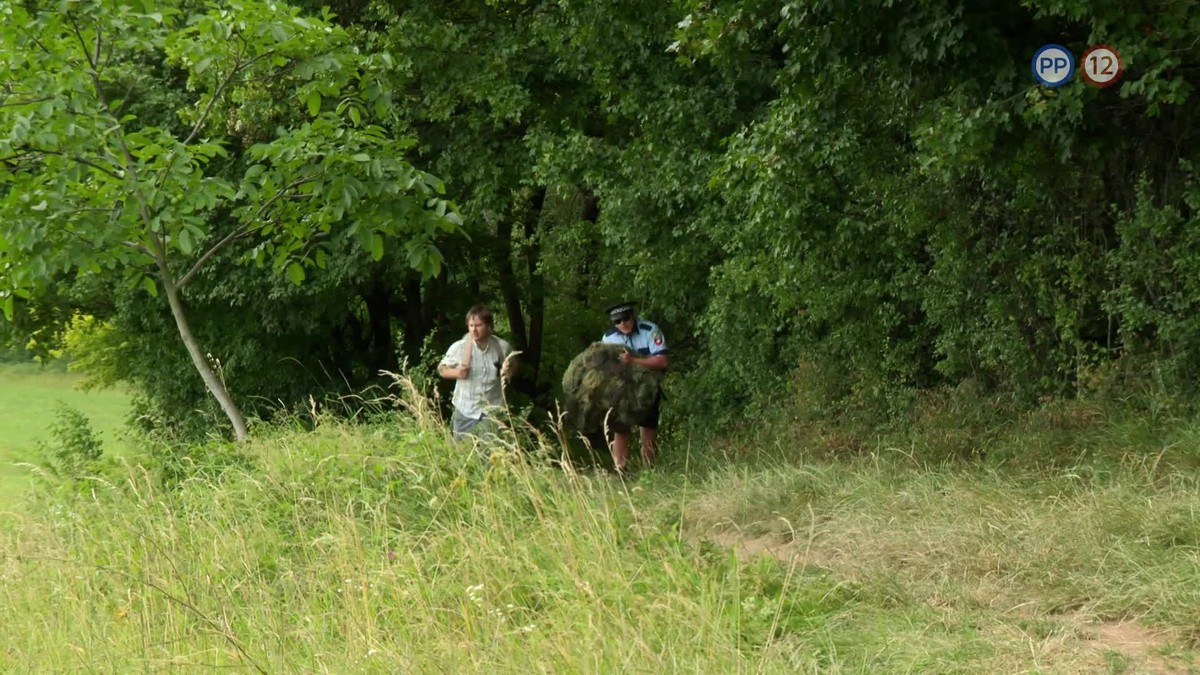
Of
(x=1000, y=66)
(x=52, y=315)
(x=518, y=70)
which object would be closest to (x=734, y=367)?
(x=518, y=70)

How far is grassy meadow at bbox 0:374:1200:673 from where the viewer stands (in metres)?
4.86

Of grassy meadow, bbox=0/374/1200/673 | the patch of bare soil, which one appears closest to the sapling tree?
grassy meadow, bbox=0/374/1200/673

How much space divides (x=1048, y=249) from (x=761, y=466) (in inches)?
106

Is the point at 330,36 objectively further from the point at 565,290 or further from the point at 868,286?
the point at 565,290

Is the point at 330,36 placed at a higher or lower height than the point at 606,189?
higher

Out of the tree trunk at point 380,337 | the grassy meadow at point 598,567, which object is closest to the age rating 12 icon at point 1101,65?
the grassy meadow at point 598,567

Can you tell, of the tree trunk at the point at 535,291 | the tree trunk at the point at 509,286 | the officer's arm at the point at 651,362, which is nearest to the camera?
the officer's arm at the point at 651,362

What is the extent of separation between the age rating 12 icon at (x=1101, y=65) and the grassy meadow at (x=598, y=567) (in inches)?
83.7

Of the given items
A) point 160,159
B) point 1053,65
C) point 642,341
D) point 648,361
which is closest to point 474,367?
point 648,361

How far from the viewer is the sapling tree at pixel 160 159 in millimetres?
8547

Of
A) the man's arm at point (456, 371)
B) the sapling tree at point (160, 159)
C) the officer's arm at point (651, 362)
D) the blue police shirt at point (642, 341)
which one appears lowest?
the officer's arm at point (651, 362)

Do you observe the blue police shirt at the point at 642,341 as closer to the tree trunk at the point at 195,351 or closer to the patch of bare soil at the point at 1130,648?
the tree trunk at the point at 195,351

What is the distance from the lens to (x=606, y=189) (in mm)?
15031

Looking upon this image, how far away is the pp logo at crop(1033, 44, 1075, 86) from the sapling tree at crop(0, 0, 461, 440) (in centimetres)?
399
